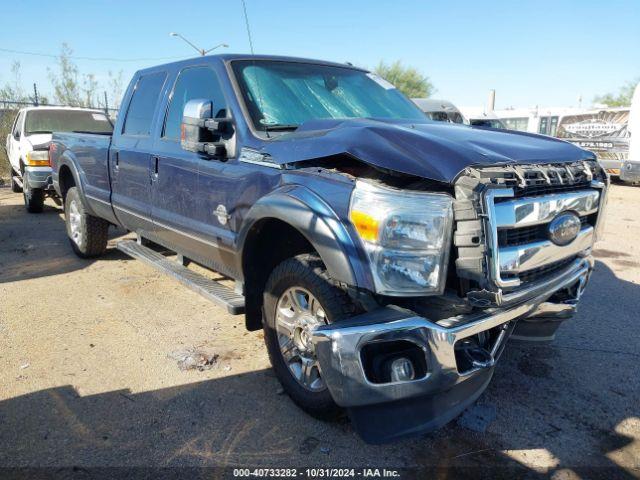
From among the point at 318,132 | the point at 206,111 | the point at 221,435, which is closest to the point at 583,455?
the point at 221,435

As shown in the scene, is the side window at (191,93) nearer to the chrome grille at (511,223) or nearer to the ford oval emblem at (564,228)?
the chrome grille at (511,223)

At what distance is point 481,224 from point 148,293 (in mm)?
3702

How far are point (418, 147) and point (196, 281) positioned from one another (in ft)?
6.83

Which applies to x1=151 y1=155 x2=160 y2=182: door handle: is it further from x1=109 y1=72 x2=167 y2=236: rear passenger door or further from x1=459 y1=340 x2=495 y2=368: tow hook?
x1=459 y1=340 x2=495 y2=368: tow hook

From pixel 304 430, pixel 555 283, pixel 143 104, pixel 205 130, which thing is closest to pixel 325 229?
pixel 304 430

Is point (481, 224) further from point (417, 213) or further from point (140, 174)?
point (140, 174)

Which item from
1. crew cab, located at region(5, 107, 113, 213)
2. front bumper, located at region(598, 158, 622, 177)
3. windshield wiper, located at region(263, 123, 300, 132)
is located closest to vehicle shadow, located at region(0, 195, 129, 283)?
crew cab, located at region(5, 107, 113, 213)

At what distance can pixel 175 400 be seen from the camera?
3.11 metres

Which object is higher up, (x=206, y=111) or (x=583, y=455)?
(x=206, y=111)

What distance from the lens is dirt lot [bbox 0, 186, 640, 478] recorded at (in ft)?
8.58

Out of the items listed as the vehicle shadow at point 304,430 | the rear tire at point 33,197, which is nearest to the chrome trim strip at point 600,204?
the vehicle shadow at point 304,430

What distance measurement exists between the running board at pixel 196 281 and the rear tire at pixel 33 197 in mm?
5187

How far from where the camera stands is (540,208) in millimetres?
2459

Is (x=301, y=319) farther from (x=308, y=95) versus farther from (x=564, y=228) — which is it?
(x=308, y=95)
